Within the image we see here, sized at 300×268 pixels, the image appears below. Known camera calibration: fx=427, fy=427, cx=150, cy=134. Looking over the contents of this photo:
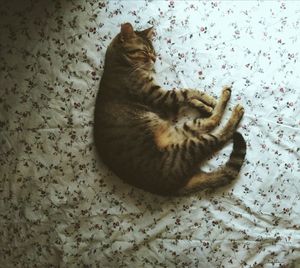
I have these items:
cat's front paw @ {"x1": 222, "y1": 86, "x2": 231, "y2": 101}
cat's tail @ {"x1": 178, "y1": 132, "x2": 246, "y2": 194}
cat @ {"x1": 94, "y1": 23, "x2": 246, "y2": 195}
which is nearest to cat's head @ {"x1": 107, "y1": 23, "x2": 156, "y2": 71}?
cat @ {"x1": 94, "y1": 23, "x2": 246, "y2": 195}

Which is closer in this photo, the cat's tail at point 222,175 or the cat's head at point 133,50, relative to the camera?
the cat's tail at point 222,175

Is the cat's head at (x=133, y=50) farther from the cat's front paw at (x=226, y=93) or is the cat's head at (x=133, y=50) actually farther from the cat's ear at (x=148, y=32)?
the cat's front paw at (x=226, y=93)

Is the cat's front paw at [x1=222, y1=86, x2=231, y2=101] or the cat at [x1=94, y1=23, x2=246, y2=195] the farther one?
the cat's front paw at [x1=222, y1=86, x2=231, y2=101]

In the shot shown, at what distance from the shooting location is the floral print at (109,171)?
1597mm

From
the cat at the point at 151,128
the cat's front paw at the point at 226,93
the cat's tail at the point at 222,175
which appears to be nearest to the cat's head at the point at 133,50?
the cat at the point at 151,128

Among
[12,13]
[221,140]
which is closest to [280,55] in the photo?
[221,140]

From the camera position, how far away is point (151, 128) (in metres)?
1.69

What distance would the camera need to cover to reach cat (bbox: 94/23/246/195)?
1624mm

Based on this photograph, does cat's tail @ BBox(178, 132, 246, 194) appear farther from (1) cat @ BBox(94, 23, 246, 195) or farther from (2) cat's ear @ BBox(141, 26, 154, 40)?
(2) cat's ear @ BBox(141, 26, 154, 40)

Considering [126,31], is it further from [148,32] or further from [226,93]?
[226,93]

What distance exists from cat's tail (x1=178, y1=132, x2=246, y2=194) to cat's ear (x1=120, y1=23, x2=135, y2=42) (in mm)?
594

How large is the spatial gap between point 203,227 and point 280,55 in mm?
788

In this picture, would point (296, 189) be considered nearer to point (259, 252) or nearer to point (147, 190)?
point (259, 252)

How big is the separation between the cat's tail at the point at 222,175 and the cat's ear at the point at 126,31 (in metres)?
0.59
